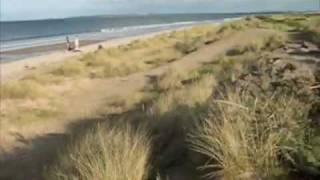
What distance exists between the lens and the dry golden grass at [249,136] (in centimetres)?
614

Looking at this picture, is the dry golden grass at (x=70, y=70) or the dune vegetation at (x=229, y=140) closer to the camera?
the dune vegetation at (x=229, y=140)

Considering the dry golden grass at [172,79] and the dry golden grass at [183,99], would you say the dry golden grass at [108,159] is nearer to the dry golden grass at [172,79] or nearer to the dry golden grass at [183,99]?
the dry golden grass at [183,99]

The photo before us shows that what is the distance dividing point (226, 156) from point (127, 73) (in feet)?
68.1

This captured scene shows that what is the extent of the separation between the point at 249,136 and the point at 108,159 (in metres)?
1.54

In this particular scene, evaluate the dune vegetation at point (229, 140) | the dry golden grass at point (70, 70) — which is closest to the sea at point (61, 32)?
the dry golden grass at point (70, 70)

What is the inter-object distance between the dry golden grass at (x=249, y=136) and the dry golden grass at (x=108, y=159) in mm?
702

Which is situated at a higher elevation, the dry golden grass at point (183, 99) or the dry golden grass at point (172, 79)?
the dry golden grass at point (183, 99)

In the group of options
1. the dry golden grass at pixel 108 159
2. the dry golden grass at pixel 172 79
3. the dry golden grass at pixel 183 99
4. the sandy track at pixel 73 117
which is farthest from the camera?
the dry golden grass at pixel 172 79

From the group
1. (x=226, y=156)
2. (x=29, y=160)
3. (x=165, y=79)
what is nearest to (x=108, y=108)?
(x=165, y=79)

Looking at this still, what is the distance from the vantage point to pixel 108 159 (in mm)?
6770

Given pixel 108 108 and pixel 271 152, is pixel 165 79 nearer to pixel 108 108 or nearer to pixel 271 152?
pixel 108 108

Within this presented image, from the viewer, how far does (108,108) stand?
17375 millimetres

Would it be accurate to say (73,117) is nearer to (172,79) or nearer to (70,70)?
(172,79)

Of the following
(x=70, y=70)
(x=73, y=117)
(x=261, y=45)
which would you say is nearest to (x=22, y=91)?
(x=73, y=117)
